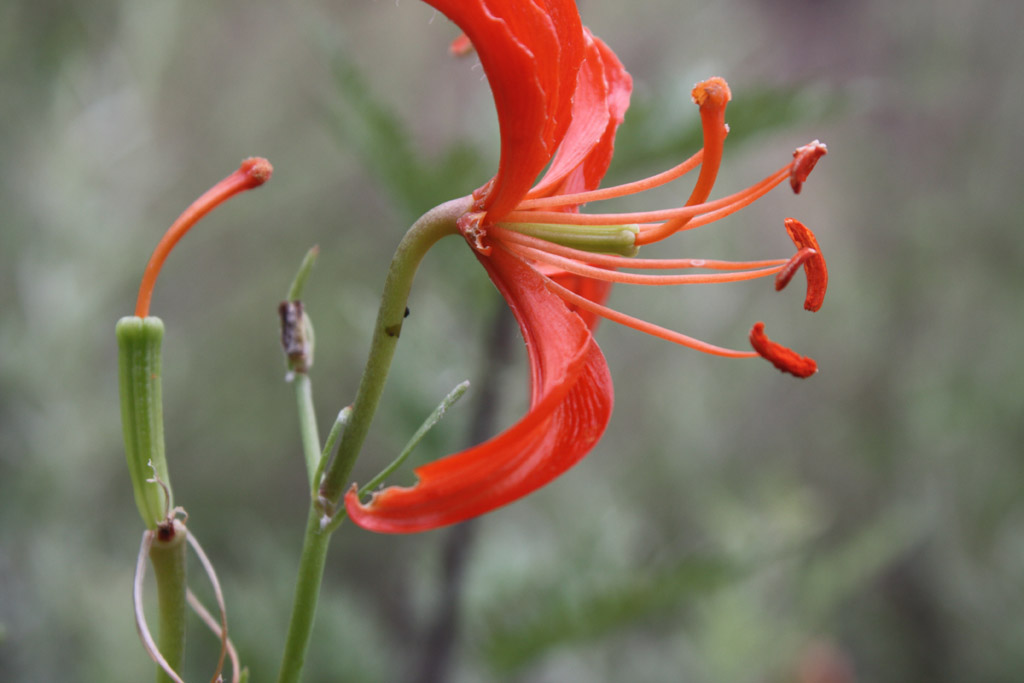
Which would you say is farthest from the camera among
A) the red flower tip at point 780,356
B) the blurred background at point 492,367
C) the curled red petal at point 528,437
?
the blurred background at point 492,367

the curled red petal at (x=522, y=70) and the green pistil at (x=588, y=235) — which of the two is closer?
the curled red petal at (x=522, y=70)

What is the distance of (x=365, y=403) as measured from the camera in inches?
22.0

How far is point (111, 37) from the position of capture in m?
1.91

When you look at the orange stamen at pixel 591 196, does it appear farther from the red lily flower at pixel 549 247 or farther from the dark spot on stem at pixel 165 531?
the dark spot on stem at pixel 165 531

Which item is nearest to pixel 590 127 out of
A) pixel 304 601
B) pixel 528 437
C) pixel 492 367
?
pixel 528 437

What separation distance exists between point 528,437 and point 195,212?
27 cm

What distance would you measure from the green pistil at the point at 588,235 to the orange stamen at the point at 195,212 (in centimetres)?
17

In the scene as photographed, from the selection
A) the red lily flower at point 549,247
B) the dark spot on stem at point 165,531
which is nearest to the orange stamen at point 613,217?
the red lily flower at point 549,247

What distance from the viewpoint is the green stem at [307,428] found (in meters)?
0.62

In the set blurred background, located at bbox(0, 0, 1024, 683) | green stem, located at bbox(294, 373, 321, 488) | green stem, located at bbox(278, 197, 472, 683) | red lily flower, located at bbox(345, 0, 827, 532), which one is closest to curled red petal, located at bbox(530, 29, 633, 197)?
red lily flower, located at bbox(345, 0, 827, 532)

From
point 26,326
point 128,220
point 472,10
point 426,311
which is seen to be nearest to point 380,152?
point 426,311

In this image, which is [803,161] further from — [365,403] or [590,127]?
[365,403]

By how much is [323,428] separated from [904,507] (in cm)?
169

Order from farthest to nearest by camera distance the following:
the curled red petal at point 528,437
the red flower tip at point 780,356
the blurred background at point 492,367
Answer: the blurred background at point 492,367, the red flower tip at point 780,356, the curled red petal at point 528,437
